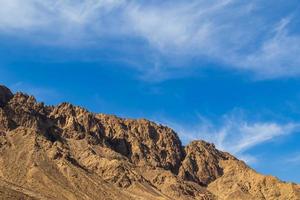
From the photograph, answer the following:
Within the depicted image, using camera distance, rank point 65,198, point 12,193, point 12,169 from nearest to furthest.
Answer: point 12,193 → point 65,198 → point 12,169

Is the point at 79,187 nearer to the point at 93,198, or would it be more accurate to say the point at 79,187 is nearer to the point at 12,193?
the point at 93,198

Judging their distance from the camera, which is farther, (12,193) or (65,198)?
(65,198)

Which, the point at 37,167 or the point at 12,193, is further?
the point at 37,167

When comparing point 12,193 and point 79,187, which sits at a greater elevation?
point 79,187

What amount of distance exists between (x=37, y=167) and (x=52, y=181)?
10.4 m

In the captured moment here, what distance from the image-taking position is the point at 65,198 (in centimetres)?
18338

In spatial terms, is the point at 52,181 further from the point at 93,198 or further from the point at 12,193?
the point at 12,193

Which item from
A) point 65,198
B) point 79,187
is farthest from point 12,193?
point 79,187

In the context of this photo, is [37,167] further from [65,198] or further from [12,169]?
[65,198]

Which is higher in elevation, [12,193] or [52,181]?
[52,181]

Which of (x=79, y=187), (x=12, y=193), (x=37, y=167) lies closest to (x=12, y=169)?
(x=37, y=167)

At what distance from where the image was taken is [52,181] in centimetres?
19188

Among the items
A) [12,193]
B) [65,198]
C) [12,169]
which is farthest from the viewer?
[12,169]

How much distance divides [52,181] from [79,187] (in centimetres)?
1028
